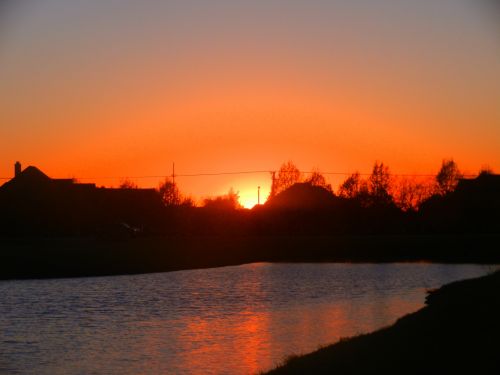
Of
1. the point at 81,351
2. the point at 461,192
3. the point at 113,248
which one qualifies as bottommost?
the point at 81,351

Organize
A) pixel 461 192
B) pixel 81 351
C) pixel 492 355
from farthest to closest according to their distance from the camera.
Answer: pixel 461 192 → pixel 81 351 → pixel 492 355

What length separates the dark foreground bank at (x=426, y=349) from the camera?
585 inches

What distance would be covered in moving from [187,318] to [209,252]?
44069 millimetres

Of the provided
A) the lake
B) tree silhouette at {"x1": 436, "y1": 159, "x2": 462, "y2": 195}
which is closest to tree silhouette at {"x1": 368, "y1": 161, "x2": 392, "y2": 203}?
tree silhouette at {"x1": 436, "y1": 159, "x2": 462, "y2": 195}

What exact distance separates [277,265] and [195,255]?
895cm

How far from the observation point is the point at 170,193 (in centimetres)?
13275

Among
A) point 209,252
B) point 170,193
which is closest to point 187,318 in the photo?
point 209,252

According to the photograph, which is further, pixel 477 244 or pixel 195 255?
pixel 477 244

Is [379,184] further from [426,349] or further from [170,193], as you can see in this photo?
[426,349]

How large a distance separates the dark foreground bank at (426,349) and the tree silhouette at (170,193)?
110 metres

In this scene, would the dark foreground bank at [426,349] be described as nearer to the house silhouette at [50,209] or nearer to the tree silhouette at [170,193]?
the house silhouette at [50,209]

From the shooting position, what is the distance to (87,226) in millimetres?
98062

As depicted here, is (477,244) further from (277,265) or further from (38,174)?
(38,174)

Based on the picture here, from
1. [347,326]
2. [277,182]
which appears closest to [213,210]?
[277,182]
